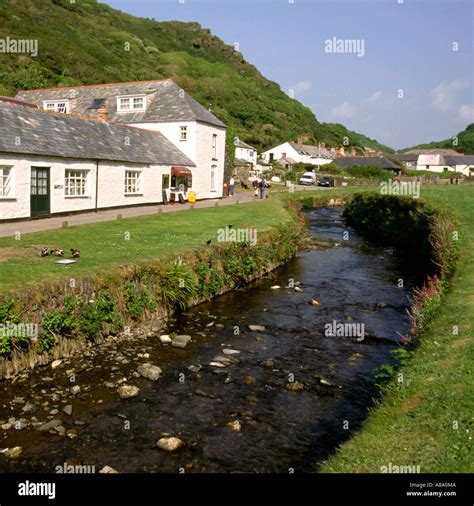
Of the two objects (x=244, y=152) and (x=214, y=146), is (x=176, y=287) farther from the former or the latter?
(x=244, y=152)

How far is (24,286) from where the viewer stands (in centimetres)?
1125

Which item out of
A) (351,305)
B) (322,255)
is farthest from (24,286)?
(322,255)

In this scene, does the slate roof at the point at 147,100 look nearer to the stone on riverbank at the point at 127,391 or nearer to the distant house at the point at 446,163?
the stone on riverbank at the point at 127,391

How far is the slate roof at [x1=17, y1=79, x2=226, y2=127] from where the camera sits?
133 feet

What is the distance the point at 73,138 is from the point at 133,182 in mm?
5953

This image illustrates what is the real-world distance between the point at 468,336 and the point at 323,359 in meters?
3.49

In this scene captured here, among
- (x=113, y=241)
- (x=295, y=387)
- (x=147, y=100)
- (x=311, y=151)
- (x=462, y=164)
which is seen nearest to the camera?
(x=295, y=387)

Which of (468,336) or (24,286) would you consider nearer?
(468,336)

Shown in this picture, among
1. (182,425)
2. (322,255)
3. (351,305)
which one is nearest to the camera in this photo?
(182,425)

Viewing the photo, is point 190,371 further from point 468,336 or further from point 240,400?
point 468,336

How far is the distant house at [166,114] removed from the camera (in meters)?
40.1

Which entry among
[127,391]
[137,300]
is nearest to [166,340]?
[137,300]

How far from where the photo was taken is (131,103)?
42500 millimetres

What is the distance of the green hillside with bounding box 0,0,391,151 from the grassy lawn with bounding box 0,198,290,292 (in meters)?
29.5
